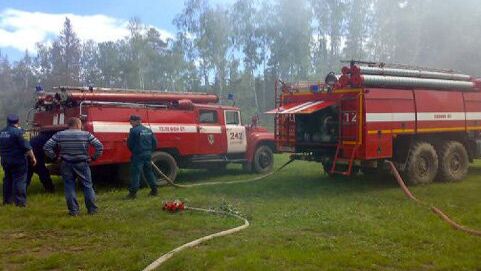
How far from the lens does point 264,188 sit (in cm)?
1064

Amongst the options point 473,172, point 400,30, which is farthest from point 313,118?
point 400,30

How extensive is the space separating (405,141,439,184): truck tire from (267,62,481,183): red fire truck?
21mm

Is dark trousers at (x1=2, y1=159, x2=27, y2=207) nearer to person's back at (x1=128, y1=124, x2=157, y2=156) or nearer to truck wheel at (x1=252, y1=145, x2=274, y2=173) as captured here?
person's back at (x1=128, y1=124, x2=157, y2=156)

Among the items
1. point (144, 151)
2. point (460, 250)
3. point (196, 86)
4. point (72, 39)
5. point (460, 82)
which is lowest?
point (460, 250)

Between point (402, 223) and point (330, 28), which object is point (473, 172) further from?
point (330, 28)

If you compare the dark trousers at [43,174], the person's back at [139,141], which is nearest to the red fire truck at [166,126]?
the dark trousers at [43,174]

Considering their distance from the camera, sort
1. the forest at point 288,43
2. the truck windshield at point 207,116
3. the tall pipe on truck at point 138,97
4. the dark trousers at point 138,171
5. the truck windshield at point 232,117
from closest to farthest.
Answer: the dark trousers at point 138,171
the tall pipe on truck at point 138,97
the truck windshield at point 207,116
the truck windshield at point 232,117
the forest at point 288,43

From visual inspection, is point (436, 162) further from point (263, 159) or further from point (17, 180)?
point (17, 180)

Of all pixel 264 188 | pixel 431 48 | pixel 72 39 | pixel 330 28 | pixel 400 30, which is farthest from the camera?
pixel 72 39

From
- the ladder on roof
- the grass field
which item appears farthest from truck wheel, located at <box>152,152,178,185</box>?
the ladder on roof

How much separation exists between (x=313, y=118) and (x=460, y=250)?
5.88 m

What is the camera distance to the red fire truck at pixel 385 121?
33.0ft

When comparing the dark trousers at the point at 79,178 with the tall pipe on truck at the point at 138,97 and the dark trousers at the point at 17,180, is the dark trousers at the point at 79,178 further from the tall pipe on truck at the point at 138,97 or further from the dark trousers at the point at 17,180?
the tall pipe on truck at the point at 138,97

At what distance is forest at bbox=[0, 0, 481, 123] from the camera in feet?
128
